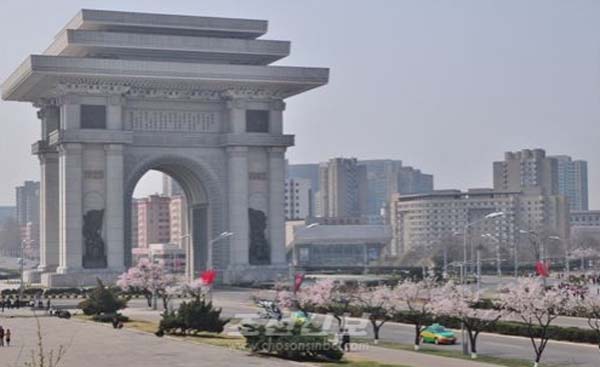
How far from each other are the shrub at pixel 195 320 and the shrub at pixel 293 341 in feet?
33.6

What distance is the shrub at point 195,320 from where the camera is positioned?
61.0 meters

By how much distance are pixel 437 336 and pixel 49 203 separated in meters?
68.5

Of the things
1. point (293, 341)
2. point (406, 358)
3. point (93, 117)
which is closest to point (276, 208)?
point (93, 117)

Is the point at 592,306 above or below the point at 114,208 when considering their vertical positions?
below

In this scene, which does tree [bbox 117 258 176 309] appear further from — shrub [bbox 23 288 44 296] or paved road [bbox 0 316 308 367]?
paved road [bbox 0 316 308 367]

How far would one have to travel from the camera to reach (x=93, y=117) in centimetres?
10962

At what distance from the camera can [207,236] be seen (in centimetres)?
11925

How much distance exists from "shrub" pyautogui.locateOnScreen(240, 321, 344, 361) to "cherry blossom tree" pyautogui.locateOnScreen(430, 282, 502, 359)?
661 cm

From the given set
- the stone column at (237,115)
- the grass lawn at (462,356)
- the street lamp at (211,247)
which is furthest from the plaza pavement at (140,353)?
the stone column at (237,115)

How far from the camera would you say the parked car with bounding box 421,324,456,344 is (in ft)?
193

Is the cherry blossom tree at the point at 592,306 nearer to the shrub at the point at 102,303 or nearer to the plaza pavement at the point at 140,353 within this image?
the plaza pavement at the point at 140,353

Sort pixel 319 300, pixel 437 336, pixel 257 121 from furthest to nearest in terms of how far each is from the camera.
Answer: pixel 257 121 < pixel 319 300 < pixel 437 336

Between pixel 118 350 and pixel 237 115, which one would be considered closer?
pixel 118 350

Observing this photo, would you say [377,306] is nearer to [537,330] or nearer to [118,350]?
[537,330]
